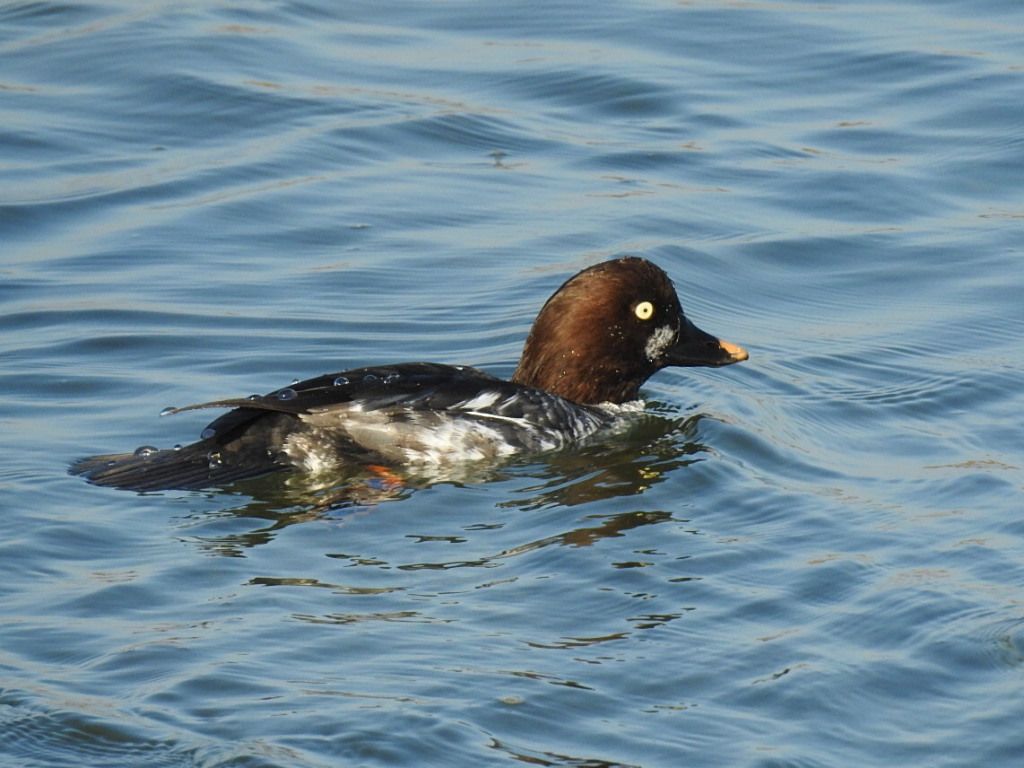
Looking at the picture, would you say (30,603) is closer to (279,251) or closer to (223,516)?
(223,516)

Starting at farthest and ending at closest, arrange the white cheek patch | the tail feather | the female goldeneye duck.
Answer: the white cheek patch → the female goldeneye duck → the tail feather

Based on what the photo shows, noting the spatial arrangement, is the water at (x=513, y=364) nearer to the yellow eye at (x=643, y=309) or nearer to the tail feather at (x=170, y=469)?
the tail feather at (x=170, y=469)

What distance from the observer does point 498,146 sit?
45.7 feet

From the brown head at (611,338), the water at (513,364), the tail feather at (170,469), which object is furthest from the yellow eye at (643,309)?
the tail feather at (170,469)

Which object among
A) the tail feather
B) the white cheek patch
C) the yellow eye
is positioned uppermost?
the yellow eye

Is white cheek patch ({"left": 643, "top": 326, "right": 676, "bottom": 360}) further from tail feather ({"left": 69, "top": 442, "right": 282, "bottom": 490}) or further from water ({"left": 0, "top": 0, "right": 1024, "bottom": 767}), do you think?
tail feather ({"left": 69, "top": 442, "right": 282, "bottom": 490})

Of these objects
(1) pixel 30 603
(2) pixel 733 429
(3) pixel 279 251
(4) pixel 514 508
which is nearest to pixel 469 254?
(3) pixel 279 251

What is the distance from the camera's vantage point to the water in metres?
6.28

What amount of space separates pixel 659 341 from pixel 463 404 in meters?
1.37

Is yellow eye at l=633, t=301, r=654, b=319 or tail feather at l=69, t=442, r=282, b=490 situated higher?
yellow eye at l=633, t=301, r=654, b=319

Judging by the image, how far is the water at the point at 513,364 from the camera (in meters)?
6.28

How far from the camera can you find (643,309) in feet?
31.7

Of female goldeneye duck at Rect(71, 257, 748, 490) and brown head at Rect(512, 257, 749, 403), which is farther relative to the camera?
brown head at Rect(512, 257, 749, 403)

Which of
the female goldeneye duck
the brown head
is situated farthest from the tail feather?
the brown head
